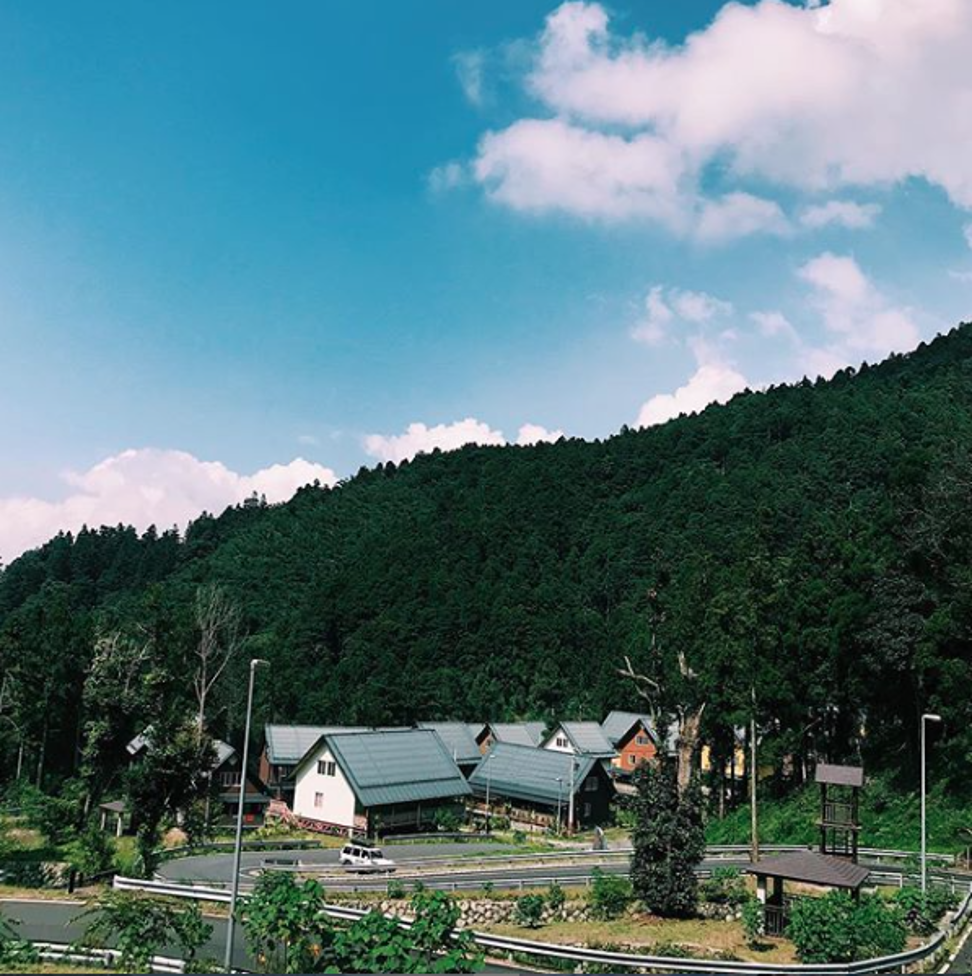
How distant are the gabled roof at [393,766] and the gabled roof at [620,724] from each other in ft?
102

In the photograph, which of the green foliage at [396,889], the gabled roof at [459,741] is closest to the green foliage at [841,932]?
the green foliage at [396,889]

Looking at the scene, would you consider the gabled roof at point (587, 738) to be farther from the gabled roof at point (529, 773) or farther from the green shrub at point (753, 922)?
the green shrub at point (753, 922)

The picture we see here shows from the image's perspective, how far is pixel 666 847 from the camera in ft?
107

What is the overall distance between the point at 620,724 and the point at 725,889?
61389mm

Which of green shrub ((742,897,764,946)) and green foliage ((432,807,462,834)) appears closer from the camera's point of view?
green shrub ((742,897,764,946))

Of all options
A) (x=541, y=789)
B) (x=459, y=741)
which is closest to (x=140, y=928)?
(x=541, y=789)

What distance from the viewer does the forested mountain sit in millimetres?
49344

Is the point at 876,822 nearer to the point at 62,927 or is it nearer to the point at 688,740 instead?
the point at 688,740

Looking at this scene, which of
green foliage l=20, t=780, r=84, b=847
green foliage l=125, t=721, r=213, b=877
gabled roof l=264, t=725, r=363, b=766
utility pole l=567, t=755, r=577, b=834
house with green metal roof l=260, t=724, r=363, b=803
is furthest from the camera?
gabled roof l=264, t=725, r=363, b=766

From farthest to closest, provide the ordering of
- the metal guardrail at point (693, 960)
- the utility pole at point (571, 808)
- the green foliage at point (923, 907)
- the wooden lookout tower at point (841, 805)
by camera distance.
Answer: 1. the utility pole at point (571, 808)
2. the wooden lookout tower at point (841, 805)
3. the green foliage at point (923, 907)
4. the metal guardrail at point (693, 960)

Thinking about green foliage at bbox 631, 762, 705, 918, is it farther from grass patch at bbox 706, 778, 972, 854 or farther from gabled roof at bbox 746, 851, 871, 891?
grass patch at bbox 706, 778, 972, 854

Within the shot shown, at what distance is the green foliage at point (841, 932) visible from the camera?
25.1m

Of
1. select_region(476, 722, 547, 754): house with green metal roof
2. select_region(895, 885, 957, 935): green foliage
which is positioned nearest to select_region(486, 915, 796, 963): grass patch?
select_region(895, 885, 957, 935): green foliage

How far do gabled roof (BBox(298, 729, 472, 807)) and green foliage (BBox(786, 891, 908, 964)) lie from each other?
3420cm
